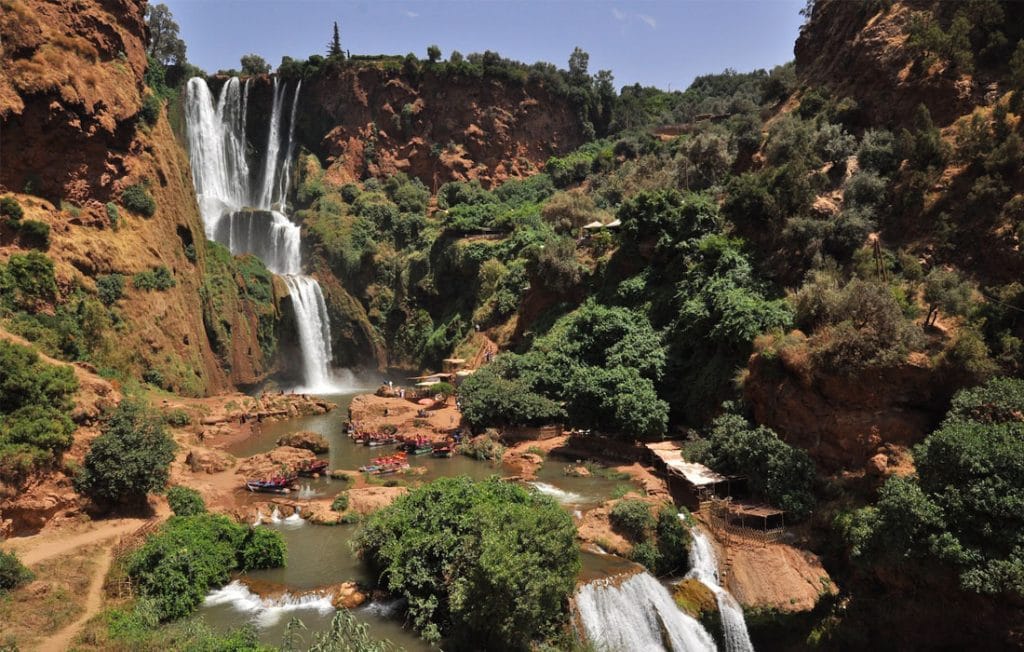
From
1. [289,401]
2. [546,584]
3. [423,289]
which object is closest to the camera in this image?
[546,584]

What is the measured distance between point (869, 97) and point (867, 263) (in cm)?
1343

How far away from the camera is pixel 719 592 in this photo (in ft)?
55.0

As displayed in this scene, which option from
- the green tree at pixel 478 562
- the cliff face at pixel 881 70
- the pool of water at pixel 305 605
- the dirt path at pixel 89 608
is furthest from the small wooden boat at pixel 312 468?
the cliff face at pixel 881 70

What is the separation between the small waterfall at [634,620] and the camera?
14695mm

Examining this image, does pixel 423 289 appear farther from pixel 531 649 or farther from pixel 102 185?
pixel 531 649

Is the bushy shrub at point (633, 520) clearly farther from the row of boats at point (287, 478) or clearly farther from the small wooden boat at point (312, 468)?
the small wooden boat at point (312, 468)

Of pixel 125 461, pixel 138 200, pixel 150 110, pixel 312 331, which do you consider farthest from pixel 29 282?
pixel 312 331

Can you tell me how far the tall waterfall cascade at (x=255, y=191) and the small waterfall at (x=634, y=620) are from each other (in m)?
39.5

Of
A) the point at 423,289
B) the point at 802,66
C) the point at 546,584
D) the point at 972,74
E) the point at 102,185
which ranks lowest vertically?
the point at 546,584

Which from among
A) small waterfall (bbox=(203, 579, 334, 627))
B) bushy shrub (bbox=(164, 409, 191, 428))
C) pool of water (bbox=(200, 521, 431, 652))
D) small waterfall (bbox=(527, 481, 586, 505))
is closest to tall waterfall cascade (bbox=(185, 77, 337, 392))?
bushy shrub (bbox=(164, 409, 191, 428))

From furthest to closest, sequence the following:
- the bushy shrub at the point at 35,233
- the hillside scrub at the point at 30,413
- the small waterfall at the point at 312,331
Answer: the small waterfall at the point at 312,331 → the bushy shrub at the point at 35,233 → the hillside scrub at the point at 30,413

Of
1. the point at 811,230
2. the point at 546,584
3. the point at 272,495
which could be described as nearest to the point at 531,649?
the point at 546,584

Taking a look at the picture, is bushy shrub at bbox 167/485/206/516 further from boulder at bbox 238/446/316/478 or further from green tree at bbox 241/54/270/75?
green tree at bbox 241/54/270/75

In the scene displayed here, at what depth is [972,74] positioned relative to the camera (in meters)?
26.7
